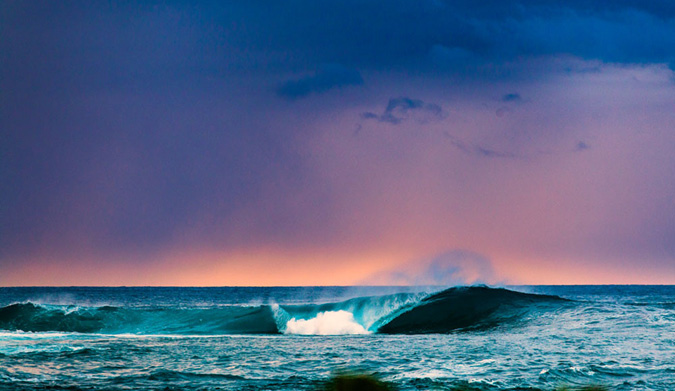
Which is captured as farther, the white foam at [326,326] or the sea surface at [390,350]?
the white foam at [326,326]

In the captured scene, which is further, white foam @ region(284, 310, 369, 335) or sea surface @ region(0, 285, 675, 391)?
white foam @ region(284, 310, 369, 335)

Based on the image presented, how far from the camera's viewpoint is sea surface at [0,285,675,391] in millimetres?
12664

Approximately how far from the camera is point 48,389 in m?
12.0

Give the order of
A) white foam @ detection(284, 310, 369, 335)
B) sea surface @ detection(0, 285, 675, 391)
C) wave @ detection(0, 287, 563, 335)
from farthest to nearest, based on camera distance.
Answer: wave @ detection(0, 287, 563, 335) → white foam @ detection(284, 310, 369, 335) → sea surface @ detection(0, 285, 675, 391)

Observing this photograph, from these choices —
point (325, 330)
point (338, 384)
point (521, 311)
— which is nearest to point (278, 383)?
point (338, 384)

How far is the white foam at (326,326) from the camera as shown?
26.6 m

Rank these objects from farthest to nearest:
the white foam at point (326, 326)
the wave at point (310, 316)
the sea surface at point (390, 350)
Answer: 1. the wave at point (310, 316)
2. the white foam at point (326, 326)
3. the sea surface at point (390, 350)

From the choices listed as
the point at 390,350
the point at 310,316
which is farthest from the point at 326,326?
the point at 390,350

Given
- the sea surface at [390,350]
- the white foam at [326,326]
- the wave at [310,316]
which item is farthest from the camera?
the wave at [310,316]

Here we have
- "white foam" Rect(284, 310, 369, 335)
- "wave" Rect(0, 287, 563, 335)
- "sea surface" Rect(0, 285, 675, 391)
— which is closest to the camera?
"sea surface" Rect(0, 285, 675, 391)

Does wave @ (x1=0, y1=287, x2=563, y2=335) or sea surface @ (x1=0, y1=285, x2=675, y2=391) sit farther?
wave @ (x1=0, y1=287, x2=563, y2=335)

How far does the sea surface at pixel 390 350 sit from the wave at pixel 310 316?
0.09 m

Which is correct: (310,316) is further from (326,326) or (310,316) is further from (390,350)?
(390,350)

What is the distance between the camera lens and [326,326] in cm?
2725
